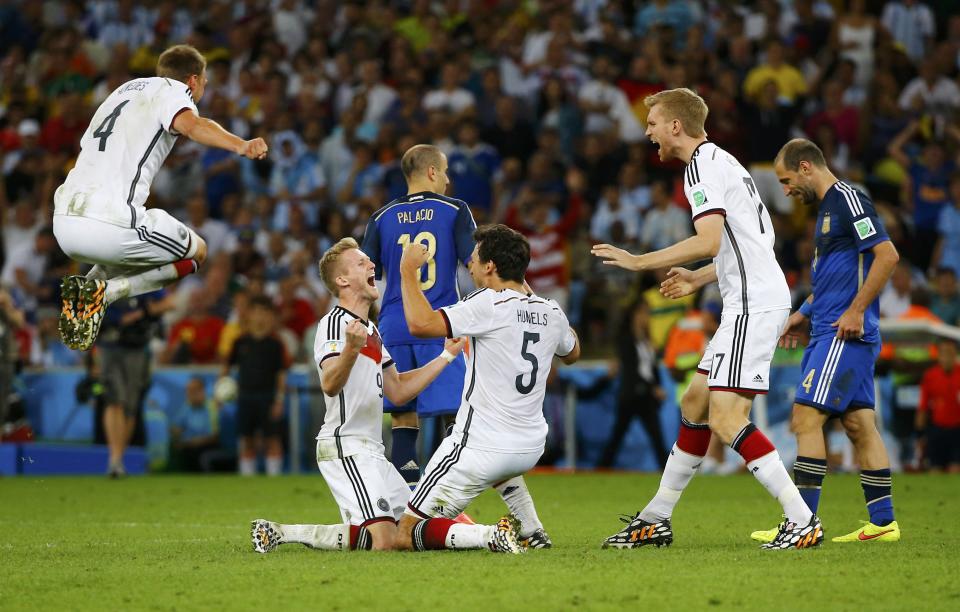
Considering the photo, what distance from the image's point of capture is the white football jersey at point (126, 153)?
27.5 feet

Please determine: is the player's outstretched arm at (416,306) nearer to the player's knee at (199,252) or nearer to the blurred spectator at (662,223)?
the player's knee at (199,252)

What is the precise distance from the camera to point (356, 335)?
7.39 m

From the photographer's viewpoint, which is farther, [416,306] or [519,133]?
[519,133]

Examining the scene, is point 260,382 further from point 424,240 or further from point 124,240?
point 124,240

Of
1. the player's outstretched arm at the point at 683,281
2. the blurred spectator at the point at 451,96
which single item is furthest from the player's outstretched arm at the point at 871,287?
the blurred spectator at the point at 451,96

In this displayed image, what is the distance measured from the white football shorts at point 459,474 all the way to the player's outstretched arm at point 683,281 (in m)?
1.16

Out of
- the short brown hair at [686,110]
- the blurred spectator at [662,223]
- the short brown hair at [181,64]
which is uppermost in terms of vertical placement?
the blurred spectator at [662,223]

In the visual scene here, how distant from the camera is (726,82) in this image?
18.8 meters

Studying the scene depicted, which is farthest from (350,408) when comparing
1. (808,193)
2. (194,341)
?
(194,341)

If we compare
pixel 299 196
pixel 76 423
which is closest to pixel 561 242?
pixel 299 196

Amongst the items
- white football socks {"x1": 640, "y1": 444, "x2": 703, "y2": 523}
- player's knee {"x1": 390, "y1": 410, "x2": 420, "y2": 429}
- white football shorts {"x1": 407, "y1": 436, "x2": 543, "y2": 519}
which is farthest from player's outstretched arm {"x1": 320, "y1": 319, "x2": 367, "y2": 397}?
white football socks {"x1": 640, "y1": 444, "x2": 703, "y2": 523}

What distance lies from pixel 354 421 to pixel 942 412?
377 inches

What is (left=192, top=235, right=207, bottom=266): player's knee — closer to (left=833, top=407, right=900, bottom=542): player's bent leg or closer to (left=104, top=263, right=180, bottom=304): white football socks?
(left=104, top=263, right=180, bottom=304): white football socks

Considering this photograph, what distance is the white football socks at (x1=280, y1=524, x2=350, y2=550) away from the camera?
312 inches
